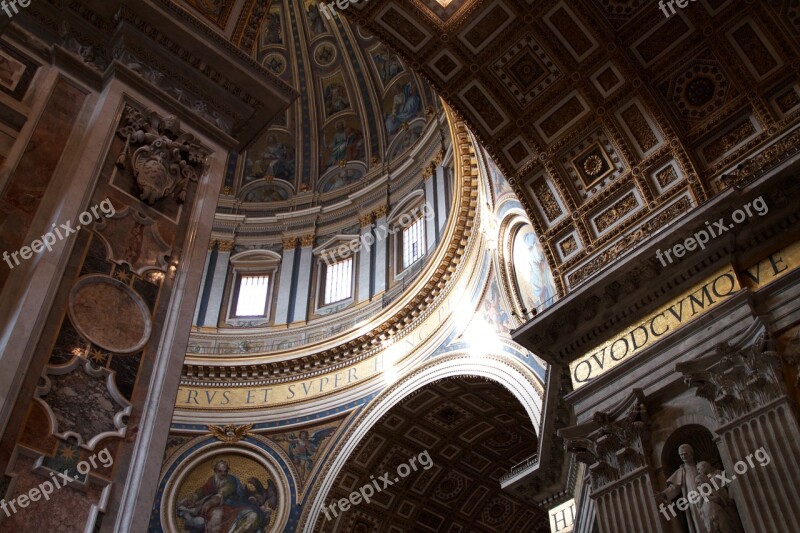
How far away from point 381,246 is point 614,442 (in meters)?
13.2

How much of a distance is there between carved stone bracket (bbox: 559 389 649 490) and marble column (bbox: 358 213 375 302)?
39.5ft

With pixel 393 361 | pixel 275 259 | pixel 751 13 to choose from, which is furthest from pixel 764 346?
pixel 275 259

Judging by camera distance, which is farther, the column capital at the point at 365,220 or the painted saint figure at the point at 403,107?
the painted saint figure at the point at 403,107

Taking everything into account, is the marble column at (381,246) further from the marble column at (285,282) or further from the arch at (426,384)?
the arch at (426,384)

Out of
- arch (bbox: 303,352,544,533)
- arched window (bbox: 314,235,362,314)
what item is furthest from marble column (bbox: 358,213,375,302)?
arch (bbox: 303,352,544,533)

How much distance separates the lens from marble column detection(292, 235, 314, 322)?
71.1 ft

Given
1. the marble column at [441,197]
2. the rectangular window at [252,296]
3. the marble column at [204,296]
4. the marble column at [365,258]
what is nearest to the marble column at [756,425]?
the marble column at [441,197]

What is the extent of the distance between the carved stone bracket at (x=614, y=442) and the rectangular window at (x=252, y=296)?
Result: 14.2 meters

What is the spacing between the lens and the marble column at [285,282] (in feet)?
71.4

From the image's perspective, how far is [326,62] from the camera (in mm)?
25000

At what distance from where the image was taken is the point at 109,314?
6223 millimetres

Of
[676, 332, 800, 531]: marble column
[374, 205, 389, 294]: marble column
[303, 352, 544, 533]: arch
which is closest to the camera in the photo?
[676, 332, 800, 531]: marble column

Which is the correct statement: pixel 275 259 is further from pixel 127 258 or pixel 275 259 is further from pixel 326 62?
pixel 127 258

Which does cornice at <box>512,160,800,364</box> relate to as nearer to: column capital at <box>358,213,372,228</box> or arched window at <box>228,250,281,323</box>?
column capital at <box>358,213,372,228</box>
